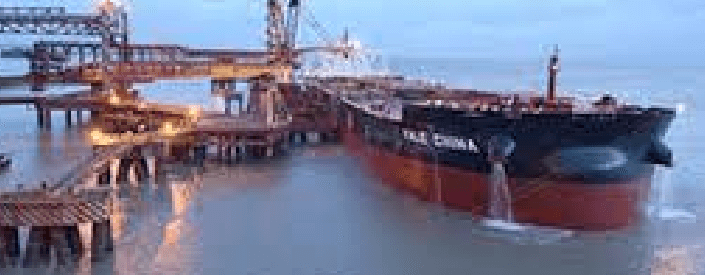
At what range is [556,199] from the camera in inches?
1016

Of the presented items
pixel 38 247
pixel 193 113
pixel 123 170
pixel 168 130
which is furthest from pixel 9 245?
pixel 193 113

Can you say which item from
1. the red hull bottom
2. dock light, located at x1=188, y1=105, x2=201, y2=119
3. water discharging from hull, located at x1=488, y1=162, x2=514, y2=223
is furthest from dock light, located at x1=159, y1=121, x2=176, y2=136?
water discharging from hull, located at x1=488, y1=162, x2=514, y2=223

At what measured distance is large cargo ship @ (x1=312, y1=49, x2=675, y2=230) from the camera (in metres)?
25.5

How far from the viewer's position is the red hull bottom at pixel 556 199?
25672 mm

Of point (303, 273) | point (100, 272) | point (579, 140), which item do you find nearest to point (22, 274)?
point (100, 272)

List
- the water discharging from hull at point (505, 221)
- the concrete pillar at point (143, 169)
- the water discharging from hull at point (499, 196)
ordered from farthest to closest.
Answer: the concrete pillar at point (143, 169) < the water discharging from hull at point (499, 196) < the water discharging from hull at point (505, 221)

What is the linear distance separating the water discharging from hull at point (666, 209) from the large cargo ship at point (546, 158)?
114 centimetres

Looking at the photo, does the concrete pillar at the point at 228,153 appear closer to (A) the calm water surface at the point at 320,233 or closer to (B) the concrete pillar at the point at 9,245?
(A) the calm water surface at the point at 320,233

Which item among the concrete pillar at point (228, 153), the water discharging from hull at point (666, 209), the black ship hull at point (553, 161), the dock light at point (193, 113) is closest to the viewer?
the black ship hull at point (553, 161)

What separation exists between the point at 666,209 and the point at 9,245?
64.5 ft

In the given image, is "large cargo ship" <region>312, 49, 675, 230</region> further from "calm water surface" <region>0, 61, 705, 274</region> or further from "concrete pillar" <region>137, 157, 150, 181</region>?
"concrete pillar" <region>137, 157, 150, 181</region>

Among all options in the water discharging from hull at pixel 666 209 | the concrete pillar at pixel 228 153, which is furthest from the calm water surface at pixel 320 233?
the concrete pillar at pixel 228 153

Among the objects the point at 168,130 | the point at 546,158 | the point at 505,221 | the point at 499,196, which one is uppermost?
the point at 168,130

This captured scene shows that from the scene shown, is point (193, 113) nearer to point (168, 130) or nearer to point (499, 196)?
point (168, 130)
